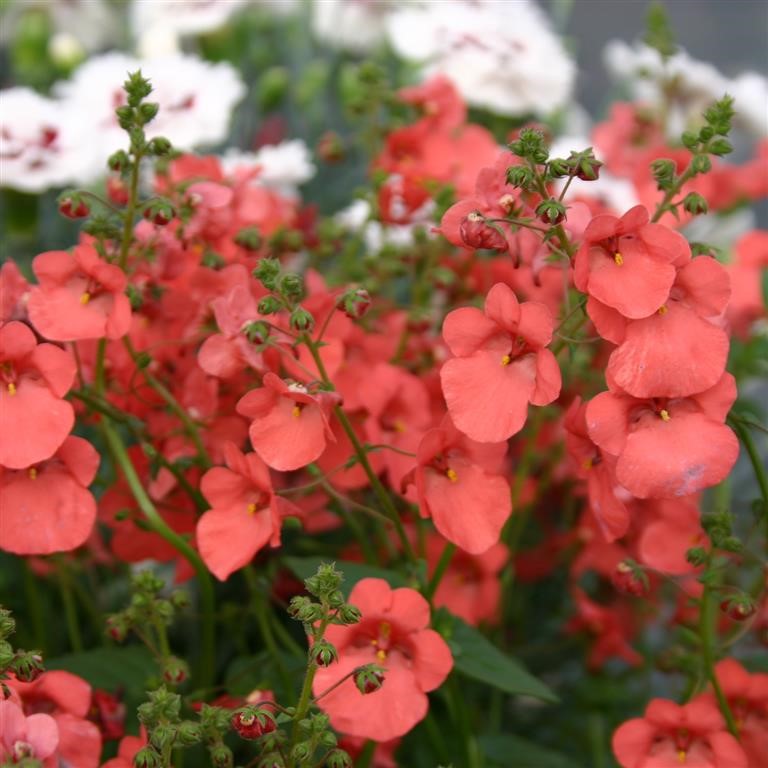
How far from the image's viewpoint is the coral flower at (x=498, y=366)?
1.50 ft

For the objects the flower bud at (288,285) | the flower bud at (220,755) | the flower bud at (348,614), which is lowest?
the flower bud at (220,755)

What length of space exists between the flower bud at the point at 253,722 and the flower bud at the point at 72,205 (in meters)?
0.22

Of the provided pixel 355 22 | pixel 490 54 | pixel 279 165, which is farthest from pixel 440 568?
pixel 355 22

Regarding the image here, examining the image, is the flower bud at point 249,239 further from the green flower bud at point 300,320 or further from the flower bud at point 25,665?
the flower bud at point 25,665

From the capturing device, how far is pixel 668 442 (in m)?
0.46

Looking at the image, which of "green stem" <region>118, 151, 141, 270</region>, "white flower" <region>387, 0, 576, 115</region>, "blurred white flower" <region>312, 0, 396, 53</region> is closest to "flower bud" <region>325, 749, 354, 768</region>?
"green stem" <region>118, 151, 141, 270</region>

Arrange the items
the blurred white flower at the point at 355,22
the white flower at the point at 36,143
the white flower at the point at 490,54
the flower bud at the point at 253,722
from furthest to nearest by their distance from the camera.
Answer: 1. the blurred white flower at the point at 355,22
2. the white flower at the point at 490,54
3. the white flower at the point at 36,143
4. the flower bud at the point at 253,722

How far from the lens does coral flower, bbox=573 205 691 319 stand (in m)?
0.44

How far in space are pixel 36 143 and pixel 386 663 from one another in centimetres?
43

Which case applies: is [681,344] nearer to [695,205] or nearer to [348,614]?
[695,205]

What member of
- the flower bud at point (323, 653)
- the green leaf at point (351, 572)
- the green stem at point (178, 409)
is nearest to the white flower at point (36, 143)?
the green stem at point (178, 409)

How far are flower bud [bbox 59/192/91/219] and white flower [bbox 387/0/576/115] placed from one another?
1.57ft

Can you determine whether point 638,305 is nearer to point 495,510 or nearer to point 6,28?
point 495,510

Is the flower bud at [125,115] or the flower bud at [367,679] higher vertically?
the flower bud at [125,115]
